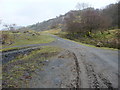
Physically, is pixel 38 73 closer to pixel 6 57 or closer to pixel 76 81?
pixel 76 81

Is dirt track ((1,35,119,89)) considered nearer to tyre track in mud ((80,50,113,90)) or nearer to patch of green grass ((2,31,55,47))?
tyre track in mud ((80,50,113,90))

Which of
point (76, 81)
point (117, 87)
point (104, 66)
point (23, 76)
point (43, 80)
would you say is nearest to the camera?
point (117, 87)

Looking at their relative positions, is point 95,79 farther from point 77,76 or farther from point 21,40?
point 21,40

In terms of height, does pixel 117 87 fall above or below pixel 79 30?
below

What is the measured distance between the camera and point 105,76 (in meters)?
7.29

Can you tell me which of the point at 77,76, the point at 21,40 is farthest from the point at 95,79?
the point at 21,40

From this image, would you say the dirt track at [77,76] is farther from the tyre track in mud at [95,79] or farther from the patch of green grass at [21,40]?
the patch of green grass at [21,40]

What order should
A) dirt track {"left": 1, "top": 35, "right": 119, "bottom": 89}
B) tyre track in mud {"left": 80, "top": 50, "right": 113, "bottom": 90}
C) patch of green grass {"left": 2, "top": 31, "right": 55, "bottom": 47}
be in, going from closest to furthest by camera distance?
tyre track in mud {"left": 80, "top": 50, "right": 113, "bottom": 90}
dirt track {"left": 1, "top": 35, "right": 119, "bottom": 89}
patch of green grass {"left": 2, "top": 31, "right": 55, "bottom": 47}

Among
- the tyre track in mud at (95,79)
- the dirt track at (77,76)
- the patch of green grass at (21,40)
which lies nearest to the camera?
the tyre track in mud at (95,79)

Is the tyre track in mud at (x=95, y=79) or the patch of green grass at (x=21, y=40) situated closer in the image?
the tyre track in mud at (x=95, y=79)

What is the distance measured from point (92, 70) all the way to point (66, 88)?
3021mm

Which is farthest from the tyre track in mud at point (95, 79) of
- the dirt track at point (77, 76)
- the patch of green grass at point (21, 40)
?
the patch of green grass at point (21, 40)

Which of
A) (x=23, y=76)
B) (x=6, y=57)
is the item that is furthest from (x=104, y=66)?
(x=6, y=57)

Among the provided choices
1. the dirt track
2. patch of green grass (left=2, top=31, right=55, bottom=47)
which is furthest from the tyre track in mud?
patch of green grass (left=2, top=31, right=55, bottom=47)
